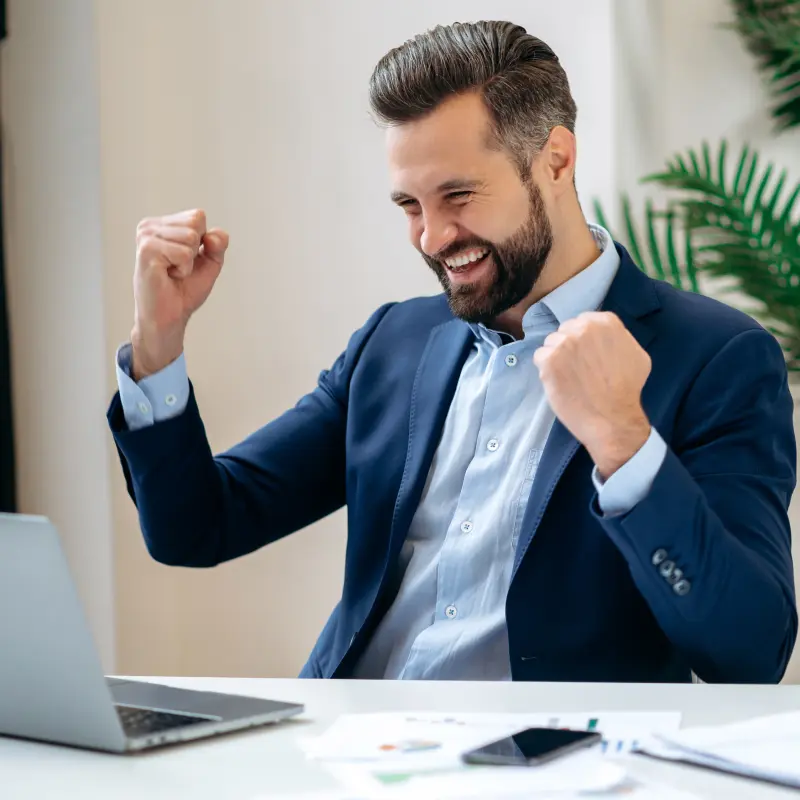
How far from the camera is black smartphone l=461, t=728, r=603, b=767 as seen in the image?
0.83m

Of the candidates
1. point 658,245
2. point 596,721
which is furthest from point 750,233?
point 596,721

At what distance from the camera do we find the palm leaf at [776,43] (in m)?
2.79

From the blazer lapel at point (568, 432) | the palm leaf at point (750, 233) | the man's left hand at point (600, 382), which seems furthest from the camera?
the palm leaf at point (750, 233)

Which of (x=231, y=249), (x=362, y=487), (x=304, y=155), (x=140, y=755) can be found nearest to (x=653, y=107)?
(x=304, y=155)

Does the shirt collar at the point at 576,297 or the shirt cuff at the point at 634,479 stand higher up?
the shirt collar at the point at 576,297

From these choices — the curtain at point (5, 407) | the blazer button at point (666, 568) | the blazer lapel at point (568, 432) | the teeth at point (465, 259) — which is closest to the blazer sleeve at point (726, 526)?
the blazer button at point (666, 568)

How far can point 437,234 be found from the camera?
1.50 metres

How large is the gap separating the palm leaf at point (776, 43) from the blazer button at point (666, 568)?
6.47 feet

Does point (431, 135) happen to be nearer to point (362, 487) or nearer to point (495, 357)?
point (495, 357)

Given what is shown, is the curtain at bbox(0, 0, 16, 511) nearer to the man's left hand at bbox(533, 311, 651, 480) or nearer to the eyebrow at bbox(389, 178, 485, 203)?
the eyebrow at bbox(389, 178, 485, 203)

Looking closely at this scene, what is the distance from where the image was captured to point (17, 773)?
0.85 meters

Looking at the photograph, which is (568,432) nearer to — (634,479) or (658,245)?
(634,479)

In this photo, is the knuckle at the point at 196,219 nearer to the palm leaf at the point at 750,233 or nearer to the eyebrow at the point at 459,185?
the eyebrow at the point at 459,185

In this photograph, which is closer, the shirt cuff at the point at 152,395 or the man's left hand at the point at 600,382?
the man's left hand at the point at 600,382
